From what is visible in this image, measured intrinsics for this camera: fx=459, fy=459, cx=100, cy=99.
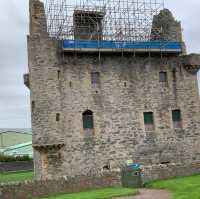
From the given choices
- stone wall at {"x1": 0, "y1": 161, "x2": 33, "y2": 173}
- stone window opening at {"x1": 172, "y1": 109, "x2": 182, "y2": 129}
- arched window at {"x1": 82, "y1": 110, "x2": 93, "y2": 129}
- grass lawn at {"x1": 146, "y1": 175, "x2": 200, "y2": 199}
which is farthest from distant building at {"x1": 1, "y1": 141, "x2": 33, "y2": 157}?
grass lawn at {"x1": 146, "y1": 175, "x2": 200, "y2": 199}

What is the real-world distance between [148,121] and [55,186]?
1034 centimetres

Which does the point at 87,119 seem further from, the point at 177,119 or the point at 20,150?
the point at 20,150

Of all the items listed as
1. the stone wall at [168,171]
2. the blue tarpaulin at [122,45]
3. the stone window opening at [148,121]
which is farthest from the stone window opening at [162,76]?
the stone wall at [168,171]

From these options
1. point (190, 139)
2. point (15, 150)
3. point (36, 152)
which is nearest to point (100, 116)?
point (36, 152)

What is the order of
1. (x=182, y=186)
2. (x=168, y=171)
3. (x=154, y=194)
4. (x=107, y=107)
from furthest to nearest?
1. (x=107, y=107)
2. (x=168, y=171)
3. (x=182, y=186)
4. (x=154, y=194)

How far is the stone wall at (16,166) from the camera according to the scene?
1775 inches

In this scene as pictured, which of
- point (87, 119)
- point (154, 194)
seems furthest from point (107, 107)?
point (154, 194)

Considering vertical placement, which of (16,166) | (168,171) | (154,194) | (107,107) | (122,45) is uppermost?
(122,45)

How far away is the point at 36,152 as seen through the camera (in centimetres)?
2858

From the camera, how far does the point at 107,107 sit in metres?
29.4

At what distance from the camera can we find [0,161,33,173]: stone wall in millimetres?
45081

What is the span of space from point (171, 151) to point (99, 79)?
6740mm

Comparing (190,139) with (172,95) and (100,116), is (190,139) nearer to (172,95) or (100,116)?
(172,95)

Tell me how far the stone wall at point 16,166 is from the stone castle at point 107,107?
1677 cm
